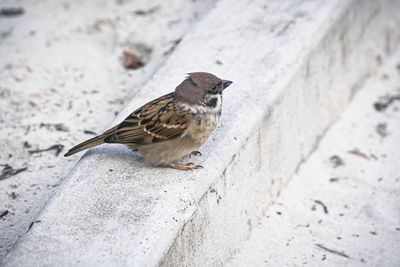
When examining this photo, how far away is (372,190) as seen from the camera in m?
4.20

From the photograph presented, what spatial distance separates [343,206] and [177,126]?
1.77 m

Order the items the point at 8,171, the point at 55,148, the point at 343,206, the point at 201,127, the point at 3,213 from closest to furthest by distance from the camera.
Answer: the point at 201,127, the point at 3,213, the point at 8,171, the point at 343,206, the point at 55,148

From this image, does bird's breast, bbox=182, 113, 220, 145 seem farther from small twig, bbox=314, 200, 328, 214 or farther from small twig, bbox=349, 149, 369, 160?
→ small twig, bbox=349, 149, 369, 160

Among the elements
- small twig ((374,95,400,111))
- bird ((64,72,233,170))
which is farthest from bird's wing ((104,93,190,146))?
small twig ((374,95,400,111))

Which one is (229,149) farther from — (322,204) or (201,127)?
(322,204)

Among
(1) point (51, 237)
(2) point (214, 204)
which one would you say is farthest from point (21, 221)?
(2) point (214, 204)

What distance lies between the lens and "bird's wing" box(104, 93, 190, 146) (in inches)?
125

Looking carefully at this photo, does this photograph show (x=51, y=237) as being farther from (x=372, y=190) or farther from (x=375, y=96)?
(x=375, y=96)

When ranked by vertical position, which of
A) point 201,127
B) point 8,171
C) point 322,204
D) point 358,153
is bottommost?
point 8,171

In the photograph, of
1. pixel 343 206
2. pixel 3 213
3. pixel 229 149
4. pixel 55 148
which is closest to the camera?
pixel 229 149

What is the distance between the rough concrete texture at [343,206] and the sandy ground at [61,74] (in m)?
1.69

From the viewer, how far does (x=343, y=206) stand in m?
4.07

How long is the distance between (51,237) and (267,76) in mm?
2221

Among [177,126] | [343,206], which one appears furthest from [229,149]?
[343,206]
